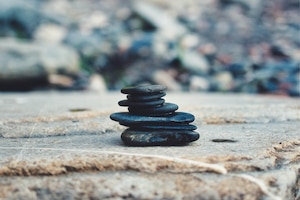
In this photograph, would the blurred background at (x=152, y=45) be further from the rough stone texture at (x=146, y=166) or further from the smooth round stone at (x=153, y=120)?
the smooth round stone at (x=153, y=120)

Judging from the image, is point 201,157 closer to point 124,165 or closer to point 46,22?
point 124,165

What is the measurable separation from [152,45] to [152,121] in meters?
5.01

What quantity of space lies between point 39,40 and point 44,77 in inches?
61.7

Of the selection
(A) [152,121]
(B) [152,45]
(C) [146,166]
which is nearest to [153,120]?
(A) [152,121]

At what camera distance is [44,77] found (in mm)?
5430

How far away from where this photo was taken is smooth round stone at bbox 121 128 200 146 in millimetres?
1674

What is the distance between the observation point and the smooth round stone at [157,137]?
5.49 ft

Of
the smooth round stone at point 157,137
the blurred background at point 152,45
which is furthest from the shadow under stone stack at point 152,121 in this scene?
the blurred background at point 152,45

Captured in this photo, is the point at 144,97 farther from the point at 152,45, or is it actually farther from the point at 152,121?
the point at 152,45

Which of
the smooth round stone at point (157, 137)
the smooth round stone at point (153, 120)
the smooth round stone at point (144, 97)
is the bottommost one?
the smooth round stone at point (157, 137)

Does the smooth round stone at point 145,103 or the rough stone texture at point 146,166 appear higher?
the smooth round stone at point 145,103

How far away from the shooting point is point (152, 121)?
168 centimetres

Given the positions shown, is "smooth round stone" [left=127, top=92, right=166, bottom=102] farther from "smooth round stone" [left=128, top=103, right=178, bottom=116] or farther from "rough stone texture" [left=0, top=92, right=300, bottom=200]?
"rough stone texture" [left=0, top=92, right=300, bottom=200]

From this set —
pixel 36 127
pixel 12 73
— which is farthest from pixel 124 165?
pixel 12 73
